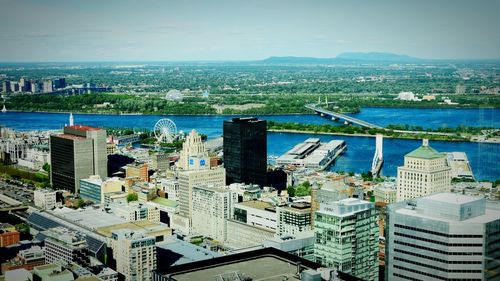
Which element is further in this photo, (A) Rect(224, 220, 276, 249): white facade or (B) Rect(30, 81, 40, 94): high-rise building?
(B) Rect(30, 81, 40, 94): high-rise building

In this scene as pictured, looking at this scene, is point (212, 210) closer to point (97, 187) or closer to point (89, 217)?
point (89, 217)

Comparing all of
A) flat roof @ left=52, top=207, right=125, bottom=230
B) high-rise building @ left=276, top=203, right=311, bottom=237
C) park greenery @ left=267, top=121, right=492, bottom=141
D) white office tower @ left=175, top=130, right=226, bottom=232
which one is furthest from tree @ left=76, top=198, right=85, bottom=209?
park greenery @ left=267, top=121, right=492, bottom=141

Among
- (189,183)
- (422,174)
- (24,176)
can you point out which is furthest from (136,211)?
(24,176)

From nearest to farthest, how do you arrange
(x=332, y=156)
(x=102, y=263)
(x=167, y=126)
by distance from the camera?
(x=102, y=263) < (x=332, y=156) < (x=167, y=126)

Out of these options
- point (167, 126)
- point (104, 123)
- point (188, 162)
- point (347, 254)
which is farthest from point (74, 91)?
point (347, 254)

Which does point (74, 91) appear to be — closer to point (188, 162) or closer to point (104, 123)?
point (104, 123)

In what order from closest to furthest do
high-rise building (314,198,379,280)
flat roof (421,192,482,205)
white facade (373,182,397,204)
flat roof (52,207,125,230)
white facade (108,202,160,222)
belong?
flat roof (421,192,482,205), high-rise building (314,198,379,280), flat roof (52,207,125,230), white facade (108,202,160,222), white facade (373,182,397,204)

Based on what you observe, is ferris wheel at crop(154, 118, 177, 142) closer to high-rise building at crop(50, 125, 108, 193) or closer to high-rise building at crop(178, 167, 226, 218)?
high-rise building at crop(50, 125, 108, 193)
